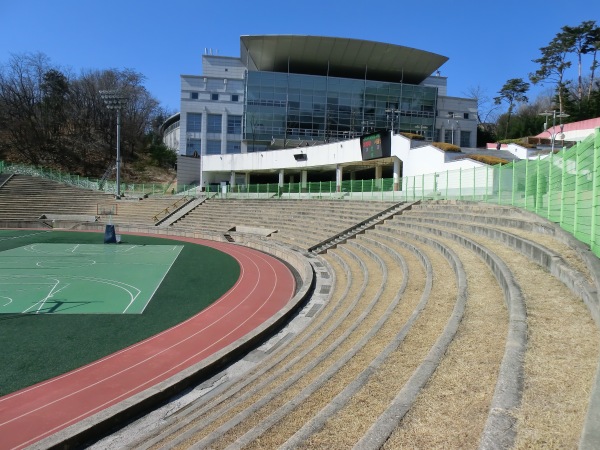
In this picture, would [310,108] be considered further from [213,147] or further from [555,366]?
[555,366]

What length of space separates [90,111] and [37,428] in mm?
77536

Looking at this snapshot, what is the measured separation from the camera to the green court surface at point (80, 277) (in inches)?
481

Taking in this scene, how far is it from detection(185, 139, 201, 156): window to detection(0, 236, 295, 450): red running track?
48.7 metres

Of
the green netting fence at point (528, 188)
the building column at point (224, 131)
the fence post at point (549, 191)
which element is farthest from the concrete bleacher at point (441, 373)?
the building column at point (224, 131)

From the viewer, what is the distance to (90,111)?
71562 millimetres

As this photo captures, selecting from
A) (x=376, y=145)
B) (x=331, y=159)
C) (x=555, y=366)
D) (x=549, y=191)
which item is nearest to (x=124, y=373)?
(x=555, y=366)

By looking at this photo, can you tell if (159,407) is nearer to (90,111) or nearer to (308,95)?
(308,95)

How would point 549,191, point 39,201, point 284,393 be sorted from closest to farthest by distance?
point 284,393
point 549,191
point 39,201

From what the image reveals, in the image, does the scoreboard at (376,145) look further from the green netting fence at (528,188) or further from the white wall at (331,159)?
the green netting fence at (528,188)

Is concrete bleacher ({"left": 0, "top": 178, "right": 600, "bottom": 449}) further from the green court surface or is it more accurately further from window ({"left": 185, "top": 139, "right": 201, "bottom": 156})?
window ({"left": 185, "top": 139, "right": 201, "bottom": 156})

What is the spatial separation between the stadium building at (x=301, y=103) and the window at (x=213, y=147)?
14 cm

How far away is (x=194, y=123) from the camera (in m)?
58.6

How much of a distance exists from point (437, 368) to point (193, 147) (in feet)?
193

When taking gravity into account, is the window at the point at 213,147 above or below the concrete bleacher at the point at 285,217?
above
